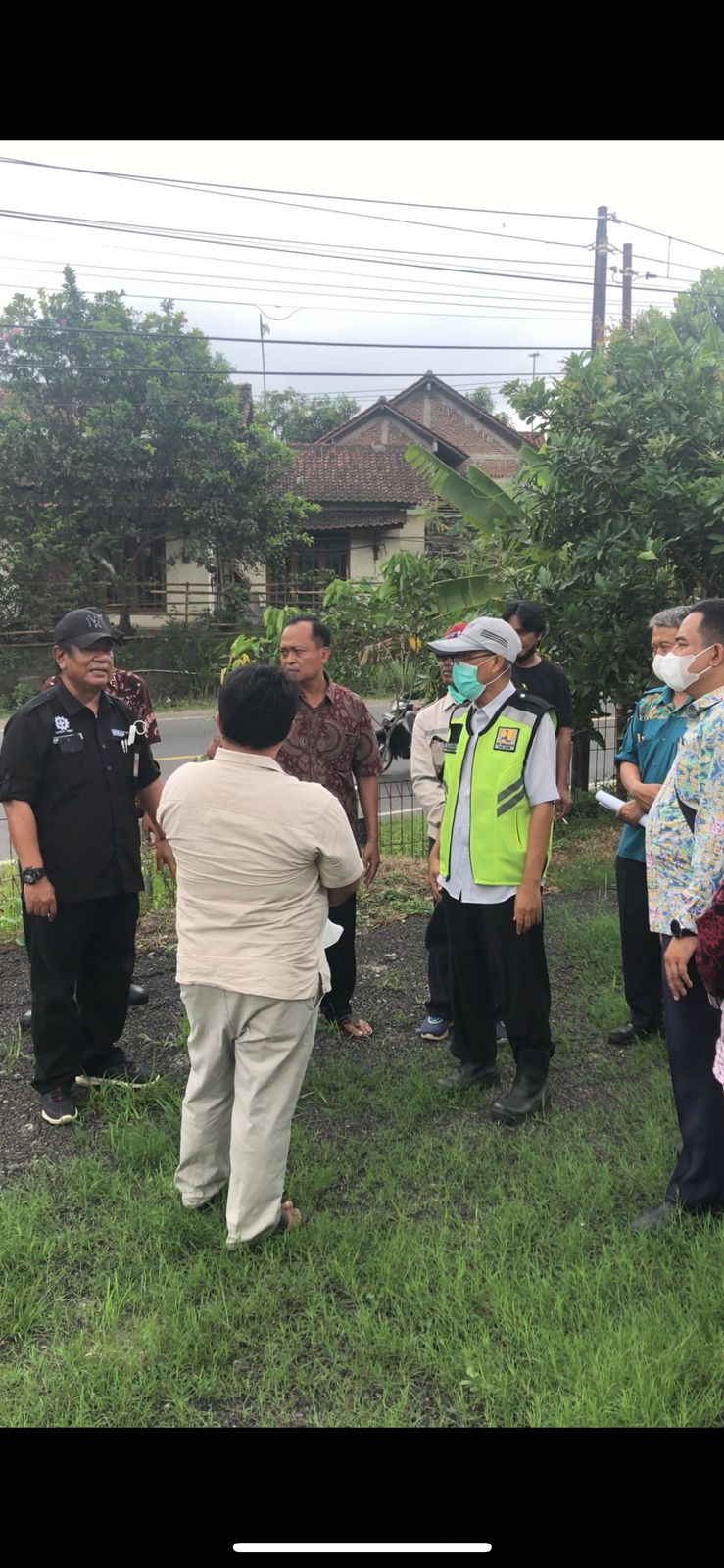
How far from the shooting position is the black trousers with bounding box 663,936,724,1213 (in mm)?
3139

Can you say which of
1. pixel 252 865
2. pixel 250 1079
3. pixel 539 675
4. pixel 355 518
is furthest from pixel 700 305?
pixel 355 518

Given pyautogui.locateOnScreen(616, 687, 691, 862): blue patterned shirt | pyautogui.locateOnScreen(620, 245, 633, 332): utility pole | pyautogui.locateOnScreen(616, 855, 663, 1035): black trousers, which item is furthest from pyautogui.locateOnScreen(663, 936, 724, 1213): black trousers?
pyautogui.locateOnScreen(620, 245, 633, 332): utility pole

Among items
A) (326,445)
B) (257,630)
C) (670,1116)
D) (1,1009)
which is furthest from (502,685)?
(326,445)

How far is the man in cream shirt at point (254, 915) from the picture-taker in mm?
2965

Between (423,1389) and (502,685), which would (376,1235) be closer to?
(423,1389)

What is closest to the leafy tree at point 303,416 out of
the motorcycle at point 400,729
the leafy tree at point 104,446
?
the leafy tree at point 104,446

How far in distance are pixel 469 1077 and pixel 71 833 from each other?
6.31ft

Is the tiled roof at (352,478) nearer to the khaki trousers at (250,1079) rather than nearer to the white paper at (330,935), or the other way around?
the white paper at (330,935)

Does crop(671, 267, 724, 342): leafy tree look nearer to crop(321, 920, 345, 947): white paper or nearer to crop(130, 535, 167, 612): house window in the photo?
crop(321, 920, 345, 947): white paper

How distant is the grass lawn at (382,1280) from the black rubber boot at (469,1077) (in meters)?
0.07

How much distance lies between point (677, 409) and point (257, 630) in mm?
16571

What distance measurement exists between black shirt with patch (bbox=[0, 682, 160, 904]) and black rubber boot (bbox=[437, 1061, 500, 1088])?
1.55 m

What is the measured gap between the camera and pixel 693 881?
2.85 m

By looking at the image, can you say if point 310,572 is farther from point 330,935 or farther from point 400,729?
point 330,935
